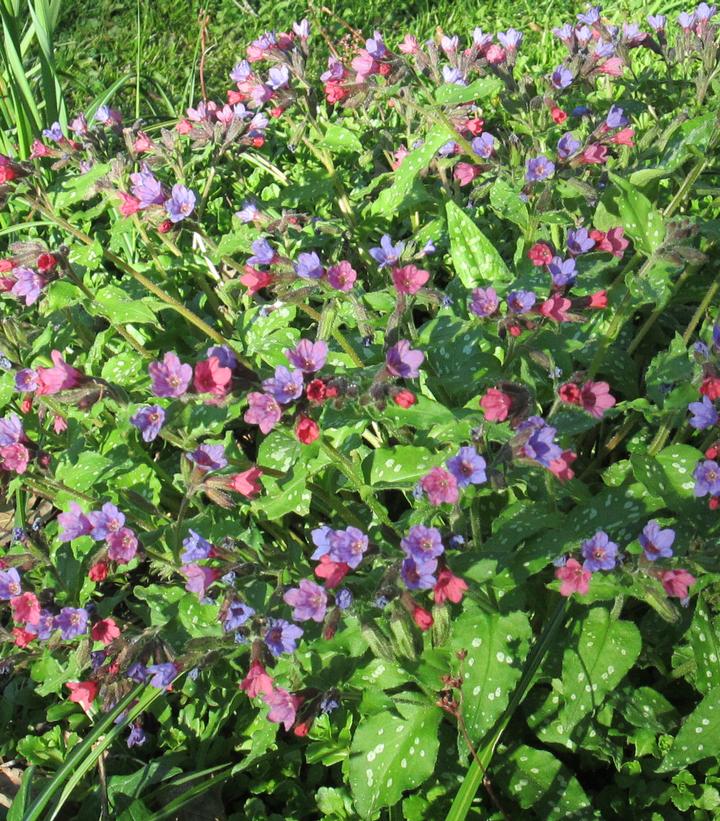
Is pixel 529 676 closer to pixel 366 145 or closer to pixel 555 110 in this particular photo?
pixel 555 110

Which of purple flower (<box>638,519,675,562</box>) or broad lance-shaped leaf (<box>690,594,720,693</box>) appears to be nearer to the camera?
purple flower (<box>638,519,675,562</box>)

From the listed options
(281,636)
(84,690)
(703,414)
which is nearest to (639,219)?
(703,414)

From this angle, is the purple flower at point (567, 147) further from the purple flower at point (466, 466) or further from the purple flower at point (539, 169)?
the purple flower at point (466, 466)

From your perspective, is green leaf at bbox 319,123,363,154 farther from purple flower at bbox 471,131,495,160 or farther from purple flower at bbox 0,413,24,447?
purple flower at bbox 0,413,24,447

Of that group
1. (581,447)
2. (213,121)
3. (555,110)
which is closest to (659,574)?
(581,447)

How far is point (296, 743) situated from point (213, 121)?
234cm

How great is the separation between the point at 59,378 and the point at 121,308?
0.62 meters

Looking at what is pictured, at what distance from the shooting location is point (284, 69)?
10.1 ft

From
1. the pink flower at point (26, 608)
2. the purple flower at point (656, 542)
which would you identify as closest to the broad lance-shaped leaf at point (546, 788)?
the purple flower at point (656, 542)

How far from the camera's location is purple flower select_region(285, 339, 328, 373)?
191cm

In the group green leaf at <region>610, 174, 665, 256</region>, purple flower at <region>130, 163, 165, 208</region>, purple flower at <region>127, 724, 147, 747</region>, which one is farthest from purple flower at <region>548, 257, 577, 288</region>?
purple flower at <region>127, 724, 147, 747</region>

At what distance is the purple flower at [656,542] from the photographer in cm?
186

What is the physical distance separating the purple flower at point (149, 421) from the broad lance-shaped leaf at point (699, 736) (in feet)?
4.84

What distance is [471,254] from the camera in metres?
2.68
